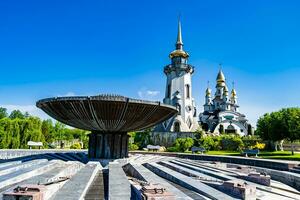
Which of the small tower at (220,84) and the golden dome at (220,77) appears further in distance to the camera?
the golden dome at (220,77)

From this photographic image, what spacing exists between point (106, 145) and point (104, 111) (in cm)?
238

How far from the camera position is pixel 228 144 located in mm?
43562

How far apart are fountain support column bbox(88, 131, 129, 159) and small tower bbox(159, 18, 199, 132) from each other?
34140mm

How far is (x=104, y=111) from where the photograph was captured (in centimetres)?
1274

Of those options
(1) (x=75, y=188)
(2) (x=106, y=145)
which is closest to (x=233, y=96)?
(2) (x=106, y=145)

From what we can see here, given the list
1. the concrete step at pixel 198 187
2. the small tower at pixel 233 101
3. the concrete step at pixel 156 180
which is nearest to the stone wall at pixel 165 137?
the concrete step at pixel 156 180

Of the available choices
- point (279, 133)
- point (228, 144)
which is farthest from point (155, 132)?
point (279, 133)

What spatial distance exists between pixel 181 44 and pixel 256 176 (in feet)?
153

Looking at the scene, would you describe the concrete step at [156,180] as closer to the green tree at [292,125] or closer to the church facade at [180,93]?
the green tree at [292,125]

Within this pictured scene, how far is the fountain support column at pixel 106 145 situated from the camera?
47.0 feet

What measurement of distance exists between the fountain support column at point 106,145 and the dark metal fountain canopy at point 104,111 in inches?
14.0

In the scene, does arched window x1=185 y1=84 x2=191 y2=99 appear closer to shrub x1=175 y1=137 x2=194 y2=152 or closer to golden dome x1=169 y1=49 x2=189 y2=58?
golden dome x1=169 y1=49 x2=189 y2=58

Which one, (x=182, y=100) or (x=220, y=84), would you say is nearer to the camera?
(x=182, y=100)

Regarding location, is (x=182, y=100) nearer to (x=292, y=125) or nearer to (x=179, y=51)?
(x=179, y=51)
